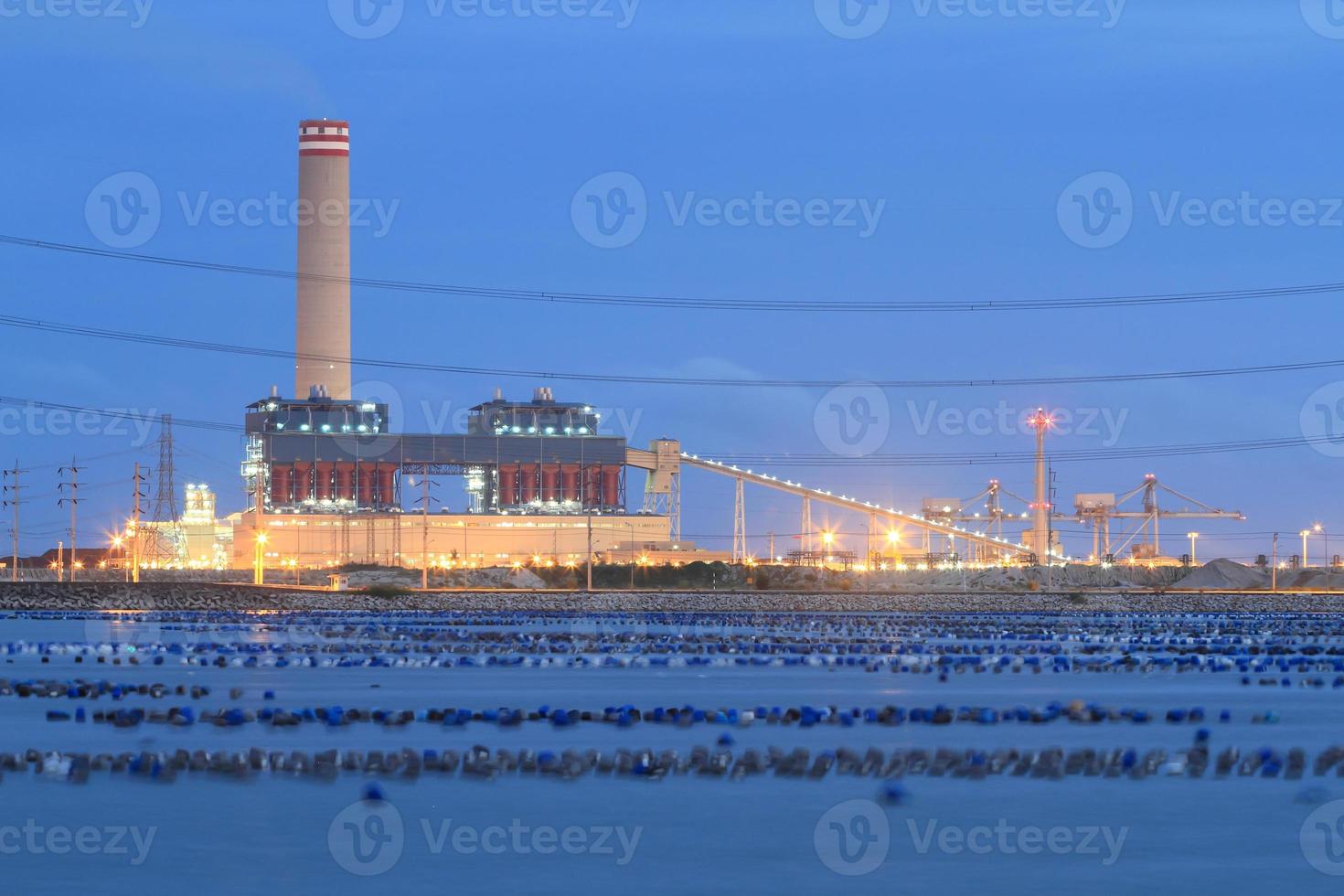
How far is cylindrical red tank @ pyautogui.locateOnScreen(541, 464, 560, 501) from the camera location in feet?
382

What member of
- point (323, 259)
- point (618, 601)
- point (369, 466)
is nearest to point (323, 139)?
point (323, 259)

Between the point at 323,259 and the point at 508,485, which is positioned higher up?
the point at 323,259

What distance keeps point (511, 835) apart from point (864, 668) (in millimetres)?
20192

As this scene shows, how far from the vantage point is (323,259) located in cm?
11288

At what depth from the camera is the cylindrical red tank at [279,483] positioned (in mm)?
112625

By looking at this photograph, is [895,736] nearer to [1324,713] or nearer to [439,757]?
[439,757]

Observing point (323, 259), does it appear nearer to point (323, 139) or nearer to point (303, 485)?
→ point (323, 139)

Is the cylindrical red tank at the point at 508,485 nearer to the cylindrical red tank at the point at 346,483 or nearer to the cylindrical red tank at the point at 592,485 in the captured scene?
the cylindrical red tank at the point at 592,485

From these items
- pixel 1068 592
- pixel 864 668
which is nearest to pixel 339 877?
pixel 864 668

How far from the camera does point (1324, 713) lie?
82.4 ft

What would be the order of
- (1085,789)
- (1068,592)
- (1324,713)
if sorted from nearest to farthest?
(1085,789) → (1324,713) → (1068,592)

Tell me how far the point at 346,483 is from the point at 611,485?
16974 mm

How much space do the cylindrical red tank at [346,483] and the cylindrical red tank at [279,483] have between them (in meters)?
2.99

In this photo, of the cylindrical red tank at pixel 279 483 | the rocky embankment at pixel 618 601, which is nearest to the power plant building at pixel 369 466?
the cylindrical red tank at pixel 279 483
